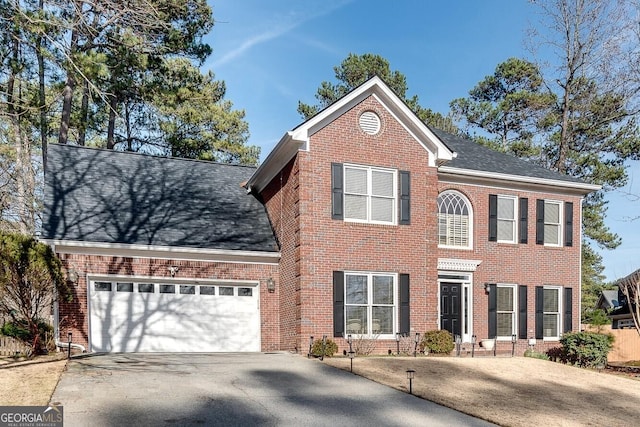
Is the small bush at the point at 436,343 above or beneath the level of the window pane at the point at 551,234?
beneath

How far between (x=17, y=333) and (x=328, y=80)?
1090 inches

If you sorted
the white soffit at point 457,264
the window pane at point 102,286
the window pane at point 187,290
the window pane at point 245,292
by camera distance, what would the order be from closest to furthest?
the window pane at point 102,286 < the window pane at point 187,290 < the window pane at point 245,292 < the white soffit at point 457,264

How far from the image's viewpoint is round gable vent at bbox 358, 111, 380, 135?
1588 cm

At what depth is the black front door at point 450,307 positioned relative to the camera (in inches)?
689

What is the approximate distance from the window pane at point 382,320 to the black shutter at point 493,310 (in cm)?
425

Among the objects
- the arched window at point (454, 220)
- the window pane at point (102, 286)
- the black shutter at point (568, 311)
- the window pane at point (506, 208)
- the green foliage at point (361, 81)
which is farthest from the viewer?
the green foliage at point (361, 81)

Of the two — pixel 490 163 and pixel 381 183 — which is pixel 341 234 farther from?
pixel 490 163

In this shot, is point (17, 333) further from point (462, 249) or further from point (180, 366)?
point (462, 249)

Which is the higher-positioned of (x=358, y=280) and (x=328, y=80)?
(x=328, y=80)

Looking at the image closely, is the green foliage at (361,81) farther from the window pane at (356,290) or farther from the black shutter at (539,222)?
the window pane at (356,290)

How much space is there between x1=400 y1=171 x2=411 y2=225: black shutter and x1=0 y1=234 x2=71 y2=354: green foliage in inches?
355

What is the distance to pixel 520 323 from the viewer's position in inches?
723

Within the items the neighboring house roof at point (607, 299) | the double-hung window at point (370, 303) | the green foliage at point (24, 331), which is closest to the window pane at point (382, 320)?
the double-hung window at point (370, 303)

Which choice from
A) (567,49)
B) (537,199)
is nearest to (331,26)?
(537,199)
